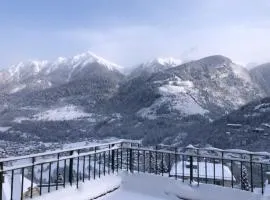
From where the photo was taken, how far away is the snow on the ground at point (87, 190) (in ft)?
24.9

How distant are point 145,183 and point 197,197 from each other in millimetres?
1605

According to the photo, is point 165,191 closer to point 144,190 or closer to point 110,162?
point 144,190

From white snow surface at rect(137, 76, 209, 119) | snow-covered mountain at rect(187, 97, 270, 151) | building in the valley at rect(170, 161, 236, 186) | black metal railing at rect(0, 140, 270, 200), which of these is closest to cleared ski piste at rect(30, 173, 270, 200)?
black metal railing at rect(0, 140, 270, 200)

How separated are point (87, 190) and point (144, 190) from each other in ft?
6.19

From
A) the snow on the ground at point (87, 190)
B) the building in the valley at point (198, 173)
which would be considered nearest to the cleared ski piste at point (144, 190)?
the snow on the ground at point (87, 190)

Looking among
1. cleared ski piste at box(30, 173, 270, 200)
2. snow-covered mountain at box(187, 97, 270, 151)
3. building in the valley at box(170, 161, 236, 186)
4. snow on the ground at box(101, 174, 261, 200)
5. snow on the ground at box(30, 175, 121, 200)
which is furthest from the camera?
snow-covered mountain at box(187, 97, 270, 151)

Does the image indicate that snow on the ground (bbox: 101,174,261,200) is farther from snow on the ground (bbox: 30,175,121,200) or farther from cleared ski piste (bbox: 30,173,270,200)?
snow on the ground (bbox: 30,175,121,200)

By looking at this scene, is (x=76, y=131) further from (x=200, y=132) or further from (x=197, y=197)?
(x=197, y=197)

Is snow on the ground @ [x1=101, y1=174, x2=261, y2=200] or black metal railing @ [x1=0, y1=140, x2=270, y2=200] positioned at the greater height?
black metal railing @ [x1=0, y1=140, x2=270, y2=200]

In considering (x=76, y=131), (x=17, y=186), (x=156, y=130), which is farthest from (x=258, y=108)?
(x=17, y=186)

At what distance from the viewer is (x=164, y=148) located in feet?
35.4

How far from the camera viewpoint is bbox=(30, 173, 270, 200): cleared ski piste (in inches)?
324

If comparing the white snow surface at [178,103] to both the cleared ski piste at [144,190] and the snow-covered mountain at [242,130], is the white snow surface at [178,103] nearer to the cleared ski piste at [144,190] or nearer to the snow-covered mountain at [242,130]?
the snow-covered mountain at [242,130]

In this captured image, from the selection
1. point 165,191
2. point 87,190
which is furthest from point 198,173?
point 87,190
